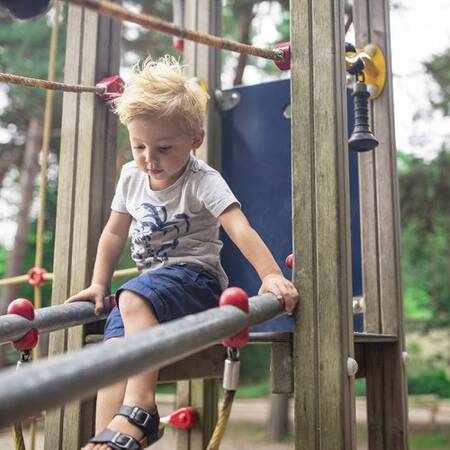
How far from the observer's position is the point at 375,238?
2.35 metres

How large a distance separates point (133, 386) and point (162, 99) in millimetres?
733

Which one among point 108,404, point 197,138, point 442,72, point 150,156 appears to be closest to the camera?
point 108,404

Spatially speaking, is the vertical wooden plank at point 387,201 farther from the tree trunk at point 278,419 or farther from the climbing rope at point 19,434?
the tree trunk at point 278,419

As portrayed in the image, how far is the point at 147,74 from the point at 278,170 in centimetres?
93

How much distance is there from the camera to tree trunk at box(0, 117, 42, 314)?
9.30 m

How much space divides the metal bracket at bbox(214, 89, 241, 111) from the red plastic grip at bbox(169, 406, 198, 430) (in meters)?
1.25

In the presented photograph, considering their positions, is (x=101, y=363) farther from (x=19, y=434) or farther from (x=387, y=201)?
(x=387, y=201)

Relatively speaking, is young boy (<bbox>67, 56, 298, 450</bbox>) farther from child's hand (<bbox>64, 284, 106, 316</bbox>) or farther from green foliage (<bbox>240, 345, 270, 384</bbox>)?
green foliage (<bbox>240, 345, 270, 384</bbox>)

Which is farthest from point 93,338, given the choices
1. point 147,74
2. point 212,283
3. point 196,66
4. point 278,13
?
point 278,13

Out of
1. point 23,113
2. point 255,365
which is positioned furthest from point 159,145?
point 255,365

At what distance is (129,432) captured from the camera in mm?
1310

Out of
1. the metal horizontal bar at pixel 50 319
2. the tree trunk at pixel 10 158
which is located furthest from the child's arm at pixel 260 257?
the tree trunk at pixel 10 158

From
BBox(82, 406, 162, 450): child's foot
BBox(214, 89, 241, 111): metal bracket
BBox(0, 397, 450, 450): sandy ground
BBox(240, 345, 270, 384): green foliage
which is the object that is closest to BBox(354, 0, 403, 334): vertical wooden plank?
BBox(214, 89, 241, 111): metal bracket

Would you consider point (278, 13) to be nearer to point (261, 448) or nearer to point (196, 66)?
point (196, 66)
